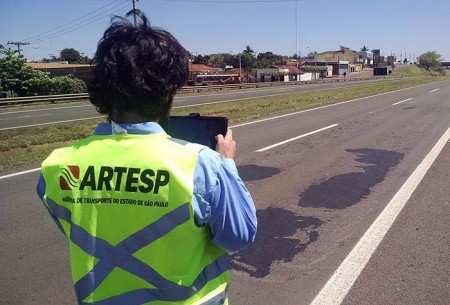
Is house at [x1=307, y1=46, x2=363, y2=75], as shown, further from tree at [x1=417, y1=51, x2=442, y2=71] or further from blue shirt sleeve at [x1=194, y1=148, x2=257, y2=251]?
blue shirt sleeve at [x1=194, y1=148, x2=257, y2=251]

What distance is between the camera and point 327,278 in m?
3.75

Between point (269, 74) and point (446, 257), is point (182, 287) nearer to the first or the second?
point (446, 257)

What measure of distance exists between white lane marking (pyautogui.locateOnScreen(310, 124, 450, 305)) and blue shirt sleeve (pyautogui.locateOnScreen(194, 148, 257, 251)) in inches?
86.7

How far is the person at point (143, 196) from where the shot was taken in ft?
4.36

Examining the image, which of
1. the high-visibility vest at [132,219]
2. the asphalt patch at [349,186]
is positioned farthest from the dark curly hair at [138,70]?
the asphalt patch at [349,186]

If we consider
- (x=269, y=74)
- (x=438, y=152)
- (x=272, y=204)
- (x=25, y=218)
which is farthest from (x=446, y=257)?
(x=269, y=74)

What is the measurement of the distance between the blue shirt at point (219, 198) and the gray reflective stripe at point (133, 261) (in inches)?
2.9

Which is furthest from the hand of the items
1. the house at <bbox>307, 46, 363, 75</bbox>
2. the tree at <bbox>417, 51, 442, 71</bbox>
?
the tree at <bbox>417, 51, 442, 71</bbox>

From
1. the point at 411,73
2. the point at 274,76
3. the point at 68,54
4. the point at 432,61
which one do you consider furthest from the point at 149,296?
the point at 432,61

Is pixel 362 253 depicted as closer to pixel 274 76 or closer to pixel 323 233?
pixel 323 233

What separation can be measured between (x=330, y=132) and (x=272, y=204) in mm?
7499

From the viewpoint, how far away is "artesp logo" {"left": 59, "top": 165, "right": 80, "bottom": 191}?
1.39m

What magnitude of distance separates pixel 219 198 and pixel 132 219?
0.28m

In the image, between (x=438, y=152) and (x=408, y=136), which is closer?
(x=438, y=152)
